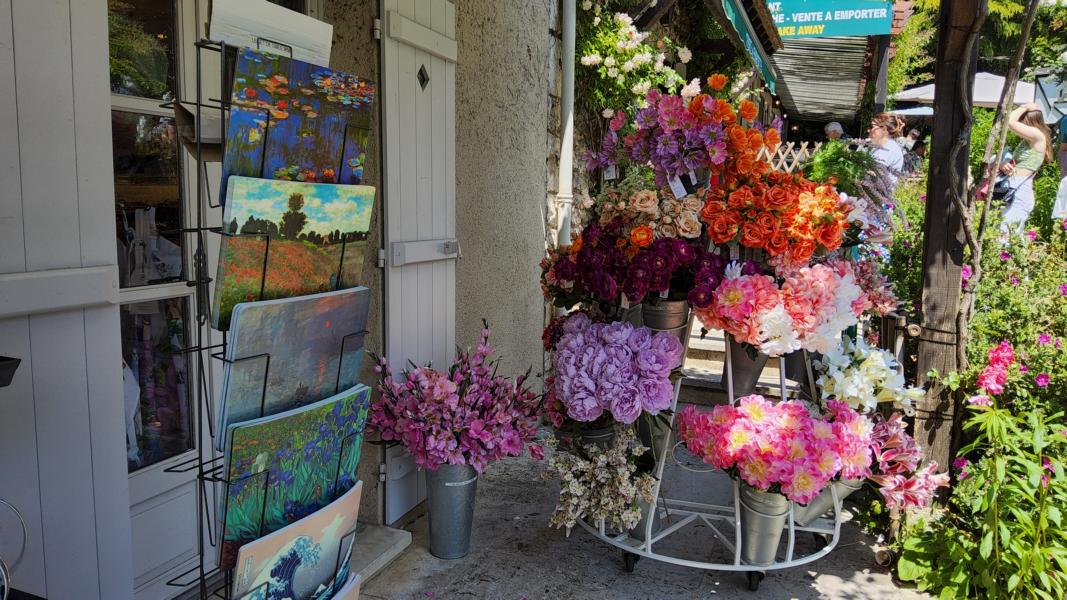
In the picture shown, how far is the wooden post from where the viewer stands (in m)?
2.81

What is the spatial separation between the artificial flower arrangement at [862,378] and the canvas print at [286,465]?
1683 mm

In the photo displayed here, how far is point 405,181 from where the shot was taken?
291 cm

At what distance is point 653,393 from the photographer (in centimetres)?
246

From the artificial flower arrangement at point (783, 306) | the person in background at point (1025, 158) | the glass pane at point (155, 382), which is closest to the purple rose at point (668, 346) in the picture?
the artificial flower arrangement at point (783, 306)

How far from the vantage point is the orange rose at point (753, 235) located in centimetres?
248

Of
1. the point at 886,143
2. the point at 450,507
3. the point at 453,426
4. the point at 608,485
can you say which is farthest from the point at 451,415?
the point at 886,143

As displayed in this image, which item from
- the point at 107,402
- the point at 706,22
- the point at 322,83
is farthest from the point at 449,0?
the point at 706,22

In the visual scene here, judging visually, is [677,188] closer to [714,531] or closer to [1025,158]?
[714,531]

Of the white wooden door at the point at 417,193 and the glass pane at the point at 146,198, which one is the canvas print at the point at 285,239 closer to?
the glass pane at the point at 146,198

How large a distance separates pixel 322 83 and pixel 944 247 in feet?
7.88

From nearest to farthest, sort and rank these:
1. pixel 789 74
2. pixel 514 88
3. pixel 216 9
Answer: pixel 216 9
pixel 514 88
pixel 789 74

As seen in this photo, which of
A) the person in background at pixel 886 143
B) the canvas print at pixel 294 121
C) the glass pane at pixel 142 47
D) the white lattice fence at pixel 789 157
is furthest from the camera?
the person in background at pixel 886 143

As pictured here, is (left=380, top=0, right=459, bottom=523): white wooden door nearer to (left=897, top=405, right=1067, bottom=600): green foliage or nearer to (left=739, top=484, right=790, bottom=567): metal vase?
(left=739, top=484, right=790, bottom=567): metal vase

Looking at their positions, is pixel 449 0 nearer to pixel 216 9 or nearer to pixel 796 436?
pixel 216 9
